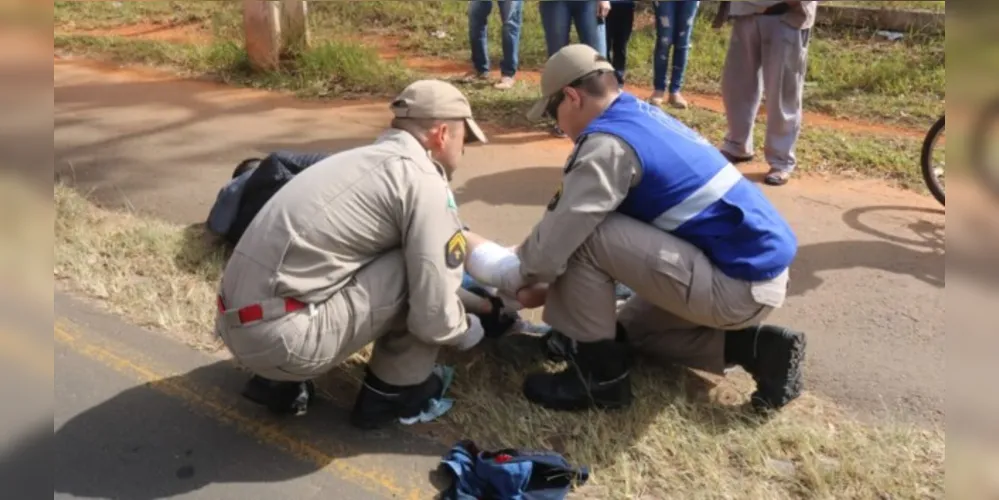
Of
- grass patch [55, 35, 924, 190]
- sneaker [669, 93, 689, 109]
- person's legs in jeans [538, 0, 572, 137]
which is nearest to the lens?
grass patch [55, 35, 924, 190]

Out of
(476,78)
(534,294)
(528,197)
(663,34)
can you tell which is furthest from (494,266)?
(476,78)

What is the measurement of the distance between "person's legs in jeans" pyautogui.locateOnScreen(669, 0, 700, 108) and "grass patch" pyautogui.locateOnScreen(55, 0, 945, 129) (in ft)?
3.16

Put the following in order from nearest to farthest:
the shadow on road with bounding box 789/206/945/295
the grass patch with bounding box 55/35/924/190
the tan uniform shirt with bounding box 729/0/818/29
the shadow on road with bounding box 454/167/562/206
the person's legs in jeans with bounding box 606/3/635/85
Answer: the shadow on road with bounding box 789/206/945/295
the tan uniform shirt with bounding box 729/0/818/29
the shadow on road with bounding box 454/167/562/206
the grass patch with bounding box 55/35/924/190
the person's legs in jeans with bounding box 606/3/635/85

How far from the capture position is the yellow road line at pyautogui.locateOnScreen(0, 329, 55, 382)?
3.42 ft

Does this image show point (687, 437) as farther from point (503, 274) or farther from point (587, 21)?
point (587, 21)

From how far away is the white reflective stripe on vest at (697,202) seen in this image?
3.18 metres

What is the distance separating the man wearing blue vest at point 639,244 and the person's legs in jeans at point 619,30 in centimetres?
437

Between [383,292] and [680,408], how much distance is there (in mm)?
1154

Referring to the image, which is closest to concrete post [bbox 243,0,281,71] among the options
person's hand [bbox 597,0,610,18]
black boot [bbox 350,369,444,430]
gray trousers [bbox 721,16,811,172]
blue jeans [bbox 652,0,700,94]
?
person's hand [bbox 597,0,610,18]

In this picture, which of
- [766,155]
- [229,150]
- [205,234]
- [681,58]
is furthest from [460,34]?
[205,234]

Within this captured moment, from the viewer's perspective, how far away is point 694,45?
9.87 metres

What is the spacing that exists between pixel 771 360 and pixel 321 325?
1.60 meters

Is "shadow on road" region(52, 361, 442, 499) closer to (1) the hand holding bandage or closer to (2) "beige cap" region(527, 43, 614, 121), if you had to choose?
(1) the hand holding bandage

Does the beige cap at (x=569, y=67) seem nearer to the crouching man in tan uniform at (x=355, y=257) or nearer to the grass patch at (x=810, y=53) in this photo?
the crouching man in tan uniform at (x=355, y=257)
